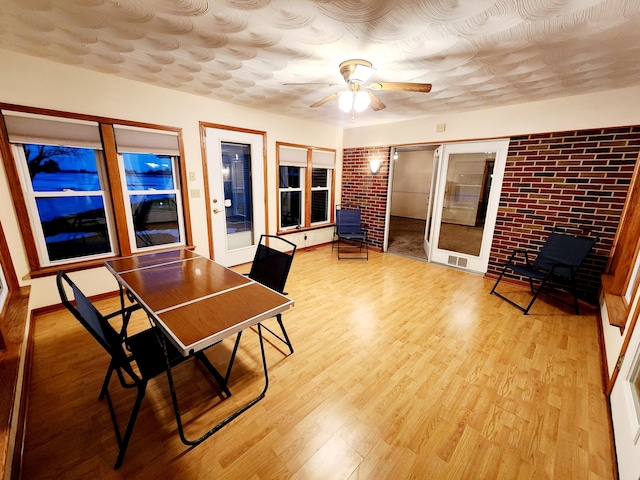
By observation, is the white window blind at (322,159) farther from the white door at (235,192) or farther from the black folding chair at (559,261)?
the black folding chair at (559,261)

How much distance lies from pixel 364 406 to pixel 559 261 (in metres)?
2.91

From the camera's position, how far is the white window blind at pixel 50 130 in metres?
2.25

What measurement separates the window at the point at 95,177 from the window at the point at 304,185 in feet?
5.75

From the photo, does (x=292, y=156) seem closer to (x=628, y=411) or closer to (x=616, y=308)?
(x=616, y=308)

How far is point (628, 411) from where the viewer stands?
4.48 ft

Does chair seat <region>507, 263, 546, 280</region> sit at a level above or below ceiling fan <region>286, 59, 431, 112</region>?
below

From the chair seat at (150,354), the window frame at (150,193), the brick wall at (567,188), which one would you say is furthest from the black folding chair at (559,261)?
the window frame at (150,193)

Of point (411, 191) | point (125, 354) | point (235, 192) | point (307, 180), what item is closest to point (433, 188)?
point (307, 180)

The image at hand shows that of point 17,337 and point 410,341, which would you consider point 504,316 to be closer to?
point 410,341

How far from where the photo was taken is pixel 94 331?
115cm

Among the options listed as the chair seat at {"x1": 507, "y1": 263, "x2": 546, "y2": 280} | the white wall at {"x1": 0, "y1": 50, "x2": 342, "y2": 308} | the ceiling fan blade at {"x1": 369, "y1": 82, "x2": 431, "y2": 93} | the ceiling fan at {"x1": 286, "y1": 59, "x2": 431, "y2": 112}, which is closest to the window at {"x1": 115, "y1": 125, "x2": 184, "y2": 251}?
the white wall at {"x1": 0, "y1": 50, "x2": 342, "y2": 308}

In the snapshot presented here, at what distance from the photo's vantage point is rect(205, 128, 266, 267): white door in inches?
143

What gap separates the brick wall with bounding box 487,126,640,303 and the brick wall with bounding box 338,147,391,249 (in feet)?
6.30

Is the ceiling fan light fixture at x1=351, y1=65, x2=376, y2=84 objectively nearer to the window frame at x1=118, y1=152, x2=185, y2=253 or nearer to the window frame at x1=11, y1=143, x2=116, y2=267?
the window frame at x1=118, y1=152, x2=185, y2=253
